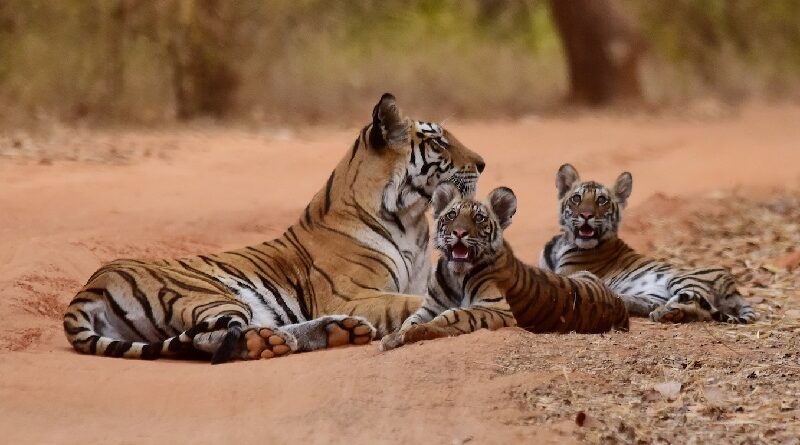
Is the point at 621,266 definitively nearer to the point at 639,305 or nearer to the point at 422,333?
the point at 639,305

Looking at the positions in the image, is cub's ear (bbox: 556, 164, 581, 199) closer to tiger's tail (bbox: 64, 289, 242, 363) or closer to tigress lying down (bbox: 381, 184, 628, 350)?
tigress lying down (bbox: 381, 184, 628, 350)

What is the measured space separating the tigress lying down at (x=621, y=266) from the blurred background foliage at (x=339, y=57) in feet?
28.8

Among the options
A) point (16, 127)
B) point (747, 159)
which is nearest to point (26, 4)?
point (16, 127)

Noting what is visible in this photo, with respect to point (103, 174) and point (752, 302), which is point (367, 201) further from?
point (103, 174)

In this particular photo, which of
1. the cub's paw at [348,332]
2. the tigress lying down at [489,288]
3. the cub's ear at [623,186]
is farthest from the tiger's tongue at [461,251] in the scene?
the cub's ear at [623,186]

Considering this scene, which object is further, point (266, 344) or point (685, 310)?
point (685, 310)

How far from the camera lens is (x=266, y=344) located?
638cm

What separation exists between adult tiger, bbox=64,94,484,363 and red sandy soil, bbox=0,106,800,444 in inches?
9.7

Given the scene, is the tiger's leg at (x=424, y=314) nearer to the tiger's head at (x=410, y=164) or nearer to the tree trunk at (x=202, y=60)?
the tiger's head at (x=410, y=164)

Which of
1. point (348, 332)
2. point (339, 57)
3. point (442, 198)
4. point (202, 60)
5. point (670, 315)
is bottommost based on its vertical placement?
point (348, 332)

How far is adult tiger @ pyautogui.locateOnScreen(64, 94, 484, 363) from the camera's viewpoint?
6520mm

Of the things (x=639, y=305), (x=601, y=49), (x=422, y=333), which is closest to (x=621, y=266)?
(x=639, y=305)

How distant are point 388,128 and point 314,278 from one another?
853mm

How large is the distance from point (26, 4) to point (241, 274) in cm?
1030
